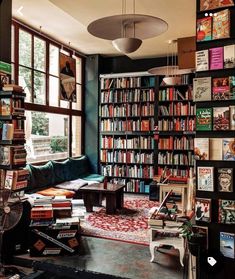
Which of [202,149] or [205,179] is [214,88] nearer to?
[202,149]

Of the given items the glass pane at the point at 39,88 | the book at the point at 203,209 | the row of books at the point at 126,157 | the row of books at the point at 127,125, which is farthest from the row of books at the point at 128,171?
the book at the point at 203,209

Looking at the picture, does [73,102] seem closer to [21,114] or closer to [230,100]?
[21,114]

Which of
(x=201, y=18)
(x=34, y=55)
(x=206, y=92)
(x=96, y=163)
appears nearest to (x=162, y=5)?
(x=201, y=18)

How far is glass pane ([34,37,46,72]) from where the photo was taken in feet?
18.4

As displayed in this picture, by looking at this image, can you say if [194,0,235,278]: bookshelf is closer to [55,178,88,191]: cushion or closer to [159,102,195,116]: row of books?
[55,178,88,191]: cushion

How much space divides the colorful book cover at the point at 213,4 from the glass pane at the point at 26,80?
3716mm

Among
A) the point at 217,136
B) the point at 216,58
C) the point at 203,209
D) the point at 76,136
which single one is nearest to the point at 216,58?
the point at 216,58

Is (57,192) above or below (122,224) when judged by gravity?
above

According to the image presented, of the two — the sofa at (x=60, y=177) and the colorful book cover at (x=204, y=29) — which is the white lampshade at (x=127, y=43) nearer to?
the colorful book cover at (x=204, y=29)

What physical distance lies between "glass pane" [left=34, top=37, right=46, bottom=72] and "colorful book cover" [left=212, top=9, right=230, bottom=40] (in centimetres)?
409

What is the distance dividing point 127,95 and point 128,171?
1.74 meters

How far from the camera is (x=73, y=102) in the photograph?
22.2ft

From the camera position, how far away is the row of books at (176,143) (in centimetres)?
643

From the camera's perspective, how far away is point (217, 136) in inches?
88.0
